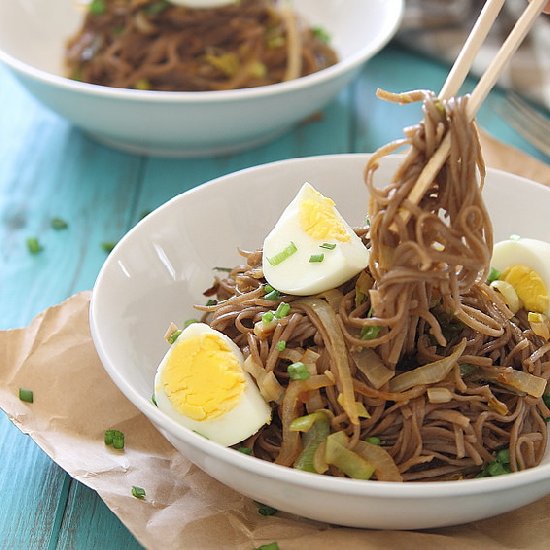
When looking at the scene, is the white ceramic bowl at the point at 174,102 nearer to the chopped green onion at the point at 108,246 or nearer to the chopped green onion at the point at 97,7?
the chopped green onion at the point at 97,7

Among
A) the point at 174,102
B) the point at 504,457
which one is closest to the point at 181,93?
the point at 174,102

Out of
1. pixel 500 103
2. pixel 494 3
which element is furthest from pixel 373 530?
pixel 500 103

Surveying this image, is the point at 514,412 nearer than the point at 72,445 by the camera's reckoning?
Yes

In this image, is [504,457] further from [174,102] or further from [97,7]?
[97,7]

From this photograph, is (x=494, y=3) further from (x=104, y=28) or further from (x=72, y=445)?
(x=104, y=28)

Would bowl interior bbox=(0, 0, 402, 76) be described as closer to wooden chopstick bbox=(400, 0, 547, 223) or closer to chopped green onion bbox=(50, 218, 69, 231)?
chopped green onion bbox=(50, 218, 69, 231)

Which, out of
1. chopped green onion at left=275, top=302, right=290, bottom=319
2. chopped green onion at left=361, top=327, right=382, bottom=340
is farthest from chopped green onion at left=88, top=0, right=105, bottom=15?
chopped green onion at left=361, top=327, right=382, bottom=340
